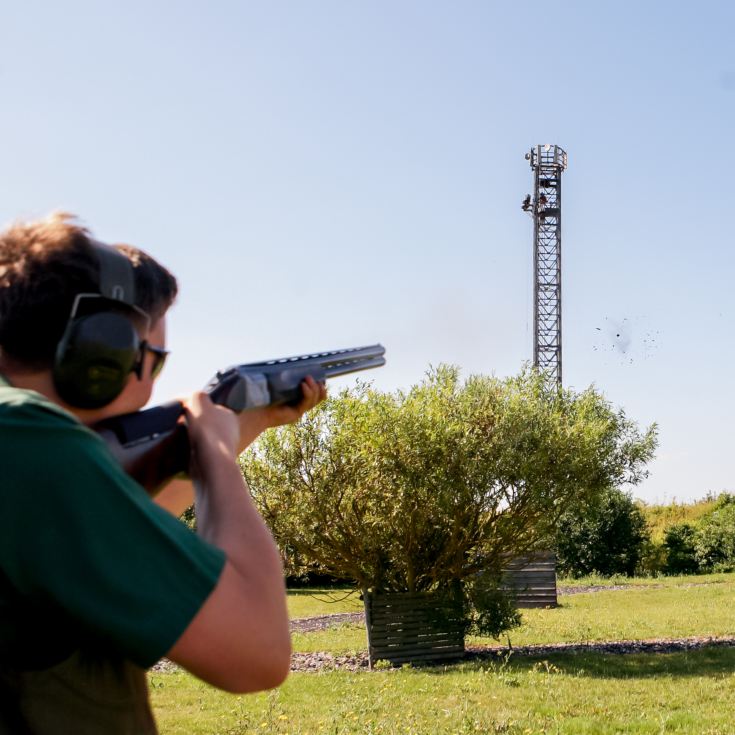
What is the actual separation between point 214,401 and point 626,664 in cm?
1557

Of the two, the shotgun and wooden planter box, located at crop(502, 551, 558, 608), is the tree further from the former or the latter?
the shotgun

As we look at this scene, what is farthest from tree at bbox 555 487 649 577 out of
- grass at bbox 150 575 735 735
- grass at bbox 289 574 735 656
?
grass at bbox 150 575 735 735

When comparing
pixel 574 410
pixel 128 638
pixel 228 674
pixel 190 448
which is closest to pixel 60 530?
pixel 128 638

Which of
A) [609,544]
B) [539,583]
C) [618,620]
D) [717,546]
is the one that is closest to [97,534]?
[618,620]

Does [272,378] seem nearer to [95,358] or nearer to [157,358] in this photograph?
[157,358]

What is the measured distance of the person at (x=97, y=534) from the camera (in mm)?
1451

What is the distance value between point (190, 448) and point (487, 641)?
1938 centimetres

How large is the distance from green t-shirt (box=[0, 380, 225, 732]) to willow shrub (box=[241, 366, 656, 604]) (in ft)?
50.5

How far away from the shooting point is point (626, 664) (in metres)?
16.3

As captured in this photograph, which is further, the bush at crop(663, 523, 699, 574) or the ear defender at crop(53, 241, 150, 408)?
the bush at crop(663, 523, 699, 574)

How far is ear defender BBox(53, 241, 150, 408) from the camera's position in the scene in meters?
1.81

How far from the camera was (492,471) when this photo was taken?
677 inches

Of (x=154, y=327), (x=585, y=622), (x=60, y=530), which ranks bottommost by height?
(x=585, y=622)

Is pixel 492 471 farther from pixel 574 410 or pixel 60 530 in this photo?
pixel 60 530
